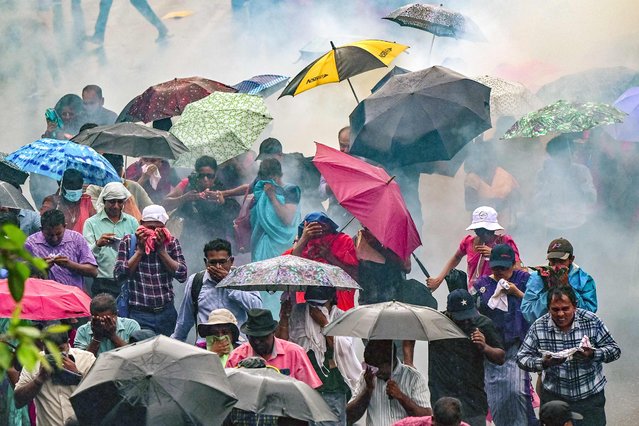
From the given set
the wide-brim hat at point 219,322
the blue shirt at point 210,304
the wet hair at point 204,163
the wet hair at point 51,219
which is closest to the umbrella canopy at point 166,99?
the wet hair at point 204,163

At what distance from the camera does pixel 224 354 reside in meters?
8.82

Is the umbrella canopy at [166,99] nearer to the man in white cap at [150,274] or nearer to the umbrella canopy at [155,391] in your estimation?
the man in white cap at [150,274]

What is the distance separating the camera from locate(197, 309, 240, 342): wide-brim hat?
8852 millimetres

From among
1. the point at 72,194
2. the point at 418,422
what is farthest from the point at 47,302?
Answer: the point at 418,422

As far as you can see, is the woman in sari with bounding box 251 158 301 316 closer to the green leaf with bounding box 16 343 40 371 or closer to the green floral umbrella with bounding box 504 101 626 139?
the green floral umbrella with bounding box 504 101 626 139

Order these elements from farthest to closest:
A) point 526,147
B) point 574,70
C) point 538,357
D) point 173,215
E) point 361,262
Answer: point 574,70, point 526,147, point 173,215, point 361,262, point 538,357

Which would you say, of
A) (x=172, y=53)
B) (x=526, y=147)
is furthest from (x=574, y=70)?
(x=172, y=53)

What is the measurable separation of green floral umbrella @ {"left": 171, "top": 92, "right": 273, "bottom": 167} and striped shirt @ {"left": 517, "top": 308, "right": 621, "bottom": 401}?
433cm

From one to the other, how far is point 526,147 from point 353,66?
1.88m

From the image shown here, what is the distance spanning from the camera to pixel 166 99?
43.3 feet

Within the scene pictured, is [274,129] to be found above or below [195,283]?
above

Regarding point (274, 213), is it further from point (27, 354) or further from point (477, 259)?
point (27, 354)

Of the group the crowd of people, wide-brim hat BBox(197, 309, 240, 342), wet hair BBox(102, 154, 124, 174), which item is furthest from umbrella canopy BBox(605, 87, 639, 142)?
wide-brim hat BBox(197, 309, 240, 342)

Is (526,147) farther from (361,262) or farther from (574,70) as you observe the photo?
(361,262)
